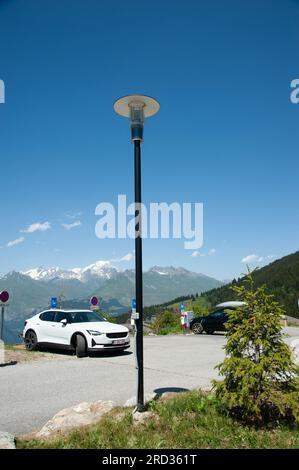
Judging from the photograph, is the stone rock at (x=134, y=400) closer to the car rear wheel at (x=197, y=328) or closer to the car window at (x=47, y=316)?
the car window at (x=47, y=316)

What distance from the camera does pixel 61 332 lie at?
1323 cm

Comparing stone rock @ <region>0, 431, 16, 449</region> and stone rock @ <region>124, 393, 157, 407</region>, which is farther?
stone rock @ <region>124, 393, 157, 407</region>

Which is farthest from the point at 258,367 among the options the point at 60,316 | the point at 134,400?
the point at 60,316

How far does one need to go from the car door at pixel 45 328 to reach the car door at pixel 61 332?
218 mm

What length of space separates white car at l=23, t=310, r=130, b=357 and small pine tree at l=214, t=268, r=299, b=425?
7858mm

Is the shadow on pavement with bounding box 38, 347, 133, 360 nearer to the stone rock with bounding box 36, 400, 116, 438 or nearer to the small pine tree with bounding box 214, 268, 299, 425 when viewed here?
the stone rock with bounding box 36, 400, 116, 438

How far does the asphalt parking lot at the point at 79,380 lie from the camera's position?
665 centimetres

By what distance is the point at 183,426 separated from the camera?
491 cm

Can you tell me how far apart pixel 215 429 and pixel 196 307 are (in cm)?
2546

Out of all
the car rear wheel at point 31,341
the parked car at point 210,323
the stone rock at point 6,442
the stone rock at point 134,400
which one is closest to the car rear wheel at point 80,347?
the car rear wheel at point 31,341

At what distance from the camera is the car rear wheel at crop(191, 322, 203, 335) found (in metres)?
23.6

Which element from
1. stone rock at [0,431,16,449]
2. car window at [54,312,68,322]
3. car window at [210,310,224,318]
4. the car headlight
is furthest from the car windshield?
car window at [210,310,224,318]

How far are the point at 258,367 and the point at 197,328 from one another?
19.6 m

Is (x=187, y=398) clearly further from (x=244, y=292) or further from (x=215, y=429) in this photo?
(x=244, y=292)
